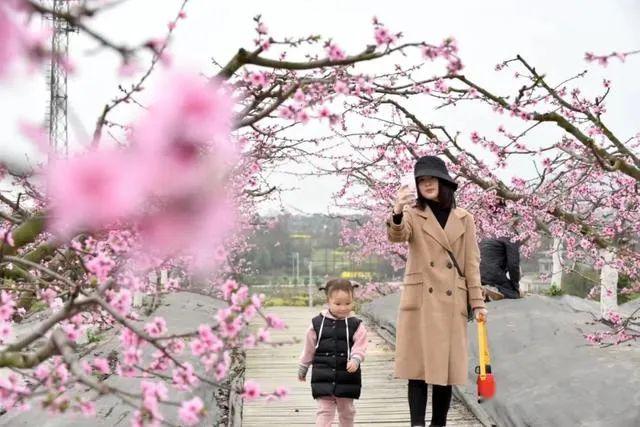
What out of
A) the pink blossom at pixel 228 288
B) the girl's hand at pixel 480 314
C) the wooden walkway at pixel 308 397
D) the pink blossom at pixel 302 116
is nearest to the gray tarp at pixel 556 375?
the wooden walkway at pixel 308 397

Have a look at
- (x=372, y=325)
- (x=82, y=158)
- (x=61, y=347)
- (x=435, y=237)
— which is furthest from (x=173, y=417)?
(x=372, y=325)

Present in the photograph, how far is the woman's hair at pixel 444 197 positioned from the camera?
3729 mm

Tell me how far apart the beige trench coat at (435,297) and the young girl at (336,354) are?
0.24 meters

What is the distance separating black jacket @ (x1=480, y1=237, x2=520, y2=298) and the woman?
4.91 meters

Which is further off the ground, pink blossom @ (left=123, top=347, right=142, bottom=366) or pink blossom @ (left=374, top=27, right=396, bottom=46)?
pink blossom @ (left=374, top=27, right=396, bottom=46)

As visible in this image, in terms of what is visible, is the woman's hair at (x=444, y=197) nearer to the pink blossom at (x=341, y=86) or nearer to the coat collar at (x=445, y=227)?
the coat collar at (x=445, y=227)

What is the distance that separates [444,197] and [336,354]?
98 centimetres

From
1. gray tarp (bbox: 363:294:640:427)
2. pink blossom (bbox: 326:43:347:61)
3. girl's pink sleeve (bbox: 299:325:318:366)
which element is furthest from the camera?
gray tarp (bbox: 363:294:640:427)

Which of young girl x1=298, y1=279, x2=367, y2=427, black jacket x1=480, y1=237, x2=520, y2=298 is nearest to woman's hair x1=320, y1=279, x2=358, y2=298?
young girl x1=298, y1=279, x2=367, y2=427

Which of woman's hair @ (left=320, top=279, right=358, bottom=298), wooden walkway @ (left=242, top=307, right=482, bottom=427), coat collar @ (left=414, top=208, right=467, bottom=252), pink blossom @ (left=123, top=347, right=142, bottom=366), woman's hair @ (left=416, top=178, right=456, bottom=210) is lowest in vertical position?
wooden walkway @ (left=242, top=307, right=482, bottom=427)

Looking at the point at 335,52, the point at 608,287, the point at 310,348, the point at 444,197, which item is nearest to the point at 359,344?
the point at 310,348

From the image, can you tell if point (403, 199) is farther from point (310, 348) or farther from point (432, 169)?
point (310, 348)

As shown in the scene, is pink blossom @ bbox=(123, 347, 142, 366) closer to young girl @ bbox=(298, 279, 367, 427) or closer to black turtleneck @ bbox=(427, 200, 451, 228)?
young girl @ bbox=(298, 279, 367, 427)

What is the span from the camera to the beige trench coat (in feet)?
12.0
